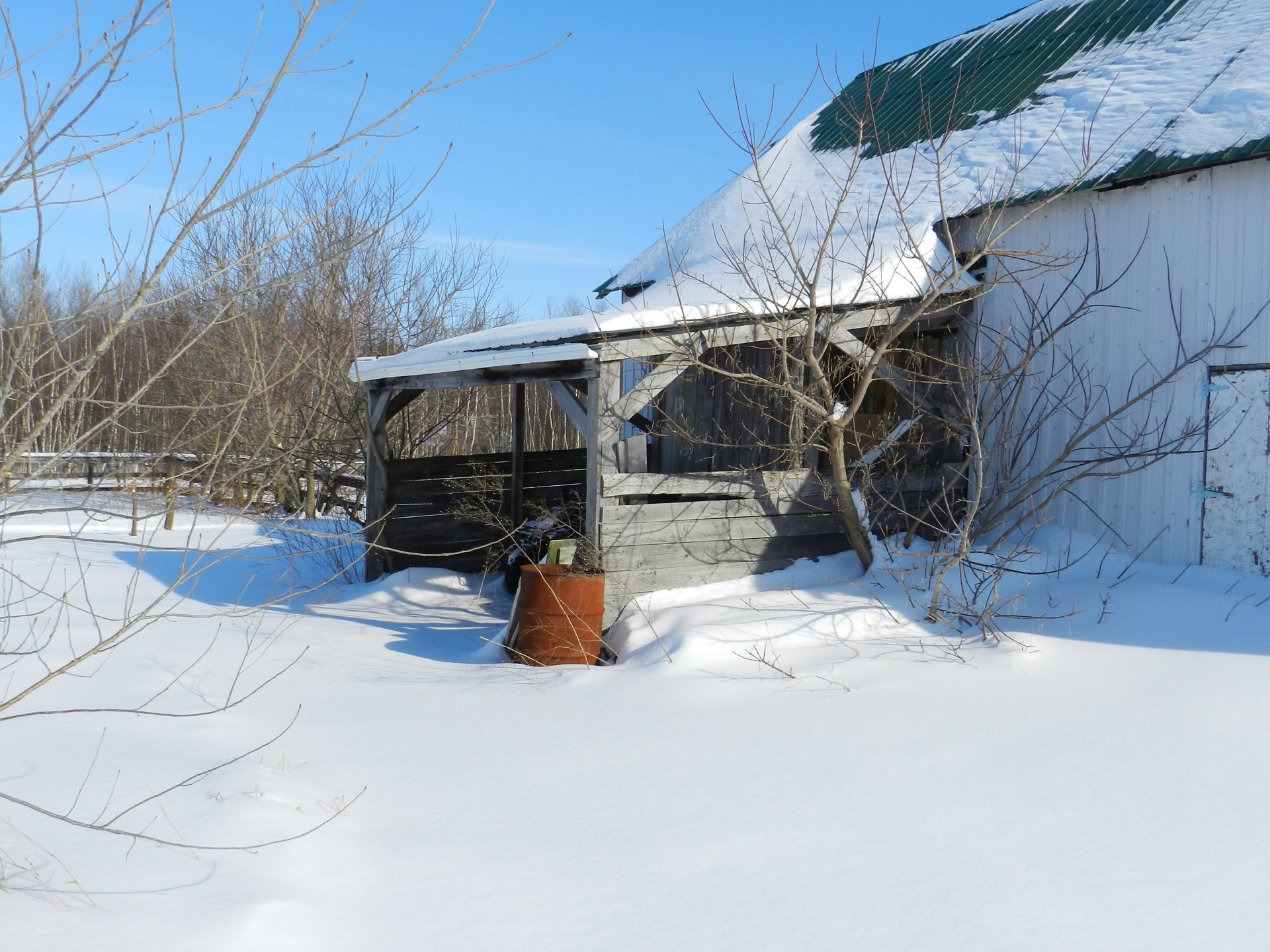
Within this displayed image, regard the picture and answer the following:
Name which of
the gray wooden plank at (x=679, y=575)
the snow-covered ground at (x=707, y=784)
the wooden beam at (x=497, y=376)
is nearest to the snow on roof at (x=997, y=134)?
the wooden beam at (x=497, y=376)

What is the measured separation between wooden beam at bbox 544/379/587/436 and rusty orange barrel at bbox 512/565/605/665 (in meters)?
1.21

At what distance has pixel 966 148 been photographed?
32.9 feet

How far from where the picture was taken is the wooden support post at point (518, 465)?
36.5ft

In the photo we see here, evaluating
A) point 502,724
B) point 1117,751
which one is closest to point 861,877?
point 1117,751

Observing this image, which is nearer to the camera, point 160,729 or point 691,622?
point 160,729

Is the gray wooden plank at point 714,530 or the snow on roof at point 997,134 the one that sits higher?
the snow on roof at point 997,134

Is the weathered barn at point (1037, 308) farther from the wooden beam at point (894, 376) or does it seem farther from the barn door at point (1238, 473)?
the wooden beam at point (894, 376)

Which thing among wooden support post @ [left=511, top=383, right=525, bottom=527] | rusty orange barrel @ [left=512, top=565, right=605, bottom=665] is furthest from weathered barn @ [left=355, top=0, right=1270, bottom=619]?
wooden support post @ [left=511, top=383, right=525, bottom=527]

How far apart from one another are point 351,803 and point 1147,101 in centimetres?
868

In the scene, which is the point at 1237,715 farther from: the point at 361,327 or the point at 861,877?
the point at 361,327

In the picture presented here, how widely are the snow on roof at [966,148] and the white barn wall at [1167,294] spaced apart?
289 millimetres

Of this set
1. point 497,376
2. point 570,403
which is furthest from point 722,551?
point 497,376

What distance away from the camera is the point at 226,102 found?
2617mm

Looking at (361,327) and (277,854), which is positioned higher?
(361,327)
